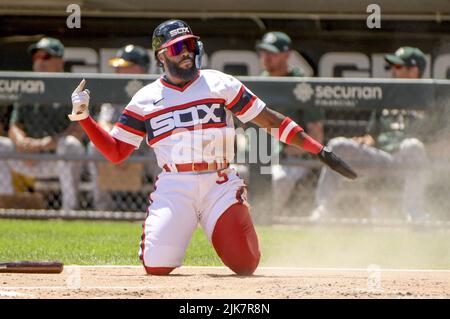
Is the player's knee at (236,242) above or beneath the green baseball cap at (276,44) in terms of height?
beneath

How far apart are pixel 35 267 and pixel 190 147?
122 centimetres

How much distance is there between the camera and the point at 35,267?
7.06m

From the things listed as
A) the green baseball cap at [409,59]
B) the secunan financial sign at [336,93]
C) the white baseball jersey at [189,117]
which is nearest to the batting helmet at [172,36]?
the white baseball jersey at [189,117]

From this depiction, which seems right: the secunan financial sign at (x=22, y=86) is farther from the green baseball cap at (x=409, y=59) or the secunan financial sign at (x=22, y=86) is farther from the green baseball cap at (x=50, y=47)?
the green baseball cap at (x=409, y=59)

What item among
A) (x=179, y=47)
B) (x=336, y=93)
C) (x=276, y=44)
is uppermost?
(x=276, y=44)

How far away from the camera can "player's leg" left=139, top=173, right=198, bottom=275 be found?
7129mm

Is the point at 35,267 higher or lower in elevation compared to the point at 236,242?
lower

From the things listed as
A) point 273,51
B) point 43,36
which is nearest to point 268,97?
point 273,51

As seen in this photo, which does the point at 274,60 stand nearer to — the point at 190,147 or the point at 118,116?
the point at 118,116

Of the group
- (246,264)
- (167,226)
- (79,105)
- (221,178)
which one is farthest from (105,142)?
(246,264)

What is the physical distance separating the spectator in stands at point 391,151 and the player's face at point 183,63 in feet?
12.6

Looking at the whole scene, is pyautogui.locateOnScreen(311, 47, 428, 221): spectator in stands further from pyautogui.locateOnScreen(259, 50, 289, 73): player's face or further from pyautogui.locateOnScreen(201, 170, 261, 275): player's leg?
pyautogui.locateOnScreen(201, 170, 261, 275): player's leg

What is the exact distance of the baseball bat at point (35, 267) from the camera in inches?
277

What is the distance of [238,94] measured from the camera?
7297 mm
